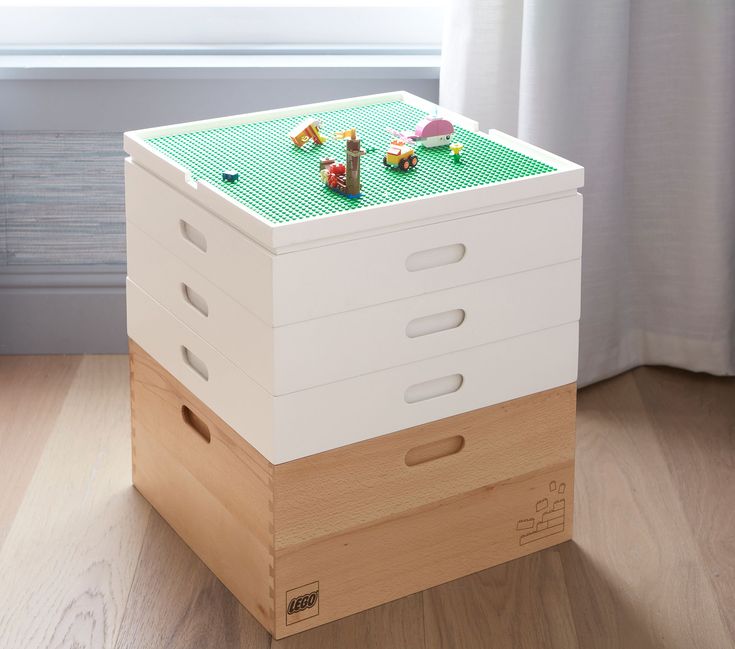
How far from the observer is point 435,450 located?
1459 millimetres

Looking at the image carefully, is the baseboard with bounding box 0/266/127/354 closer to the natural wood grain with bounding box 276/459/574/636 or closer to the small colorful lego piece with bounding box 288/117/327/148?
the small colorful lego piece with bounding box 288/117/327/148

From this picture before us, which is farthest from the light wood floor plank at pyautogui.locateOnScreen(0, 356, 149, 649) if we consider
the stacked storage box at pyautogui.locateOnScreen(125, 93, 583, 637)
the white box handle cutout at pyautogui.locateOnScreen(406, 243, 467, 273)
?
the white box handle cutout at pyautogui.locateOnScreen(406, 243, 467, 273)

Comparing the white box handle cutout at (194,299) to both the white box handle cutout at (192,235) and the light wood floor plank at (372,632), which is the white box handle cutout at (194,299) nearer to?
the white box handle cutout at (192,235)

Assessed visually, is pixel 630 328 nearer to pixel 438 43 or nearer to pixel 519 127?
pixel 519 127

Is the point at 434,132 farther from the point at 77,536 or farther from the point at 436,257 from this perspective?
the point at 77,536

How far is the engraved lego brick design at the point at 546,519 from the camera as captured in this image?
5.07 feet

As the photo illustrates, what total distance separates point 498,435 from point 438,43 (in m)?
0.89

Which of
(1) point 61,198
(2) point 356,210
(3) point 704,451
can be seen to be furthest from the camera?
(1) point 61,198

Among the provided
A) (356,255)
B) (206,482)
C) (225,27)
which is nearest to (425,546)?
(206,482)

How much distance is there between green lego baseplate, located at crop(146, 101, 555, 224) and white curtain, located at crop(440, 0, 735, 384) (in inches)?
10.3

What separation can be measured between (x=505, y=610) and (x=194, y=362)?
1.64 ft

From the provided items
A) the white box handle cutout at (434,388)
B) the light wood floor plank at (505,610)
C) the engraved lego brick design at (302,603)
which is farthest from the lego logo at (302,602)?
the white box handle cutout at (434,388)

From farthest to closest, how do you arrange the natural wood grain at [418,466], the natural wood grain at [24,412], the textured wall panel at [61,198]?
the textured wall panel at [61,198] → the natural wood grain at [24,412] → the natural wood grain at [418,466]

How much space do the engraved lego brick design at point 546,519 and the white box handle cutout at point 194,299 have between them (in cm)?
50
